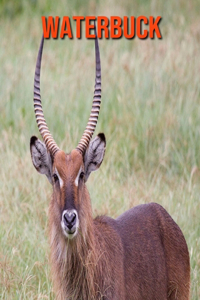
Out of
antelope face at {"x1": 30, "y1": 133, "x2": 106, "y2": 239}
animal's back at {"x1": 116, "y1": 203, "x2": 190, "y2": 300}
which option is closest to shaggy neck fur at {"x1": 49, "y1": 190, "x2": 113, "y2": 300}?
antelope face at {"x1": 30, "y1": 133, "x2": 106, "y2": 239}

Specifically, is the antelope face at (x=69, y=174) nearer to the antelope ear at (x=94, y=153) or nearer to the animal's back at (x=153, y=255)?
the antelope ear at (x=94, y=153)

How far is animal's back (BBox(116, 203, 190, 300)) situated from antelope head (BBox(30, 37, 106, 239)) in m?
0.54

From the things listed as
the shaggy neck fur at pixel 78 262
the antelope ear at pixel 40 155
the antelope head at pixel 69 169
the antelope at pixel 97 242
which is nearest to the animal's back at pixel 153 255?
the antelope at pixel 97 242

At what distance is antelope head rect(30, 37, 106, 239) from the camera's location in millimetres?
4312

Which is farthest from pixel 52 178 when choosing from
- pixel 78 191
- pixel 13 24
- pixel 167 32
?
pixel 13 24

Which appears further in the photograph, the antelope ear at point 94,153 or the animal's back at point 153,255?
the animal's back at point 153,255

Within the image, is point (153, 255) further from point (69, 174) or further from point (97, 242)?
point (69, 174)

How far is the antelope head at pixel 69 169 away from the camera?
14.1ft

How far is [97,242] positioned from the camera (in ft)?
15.5

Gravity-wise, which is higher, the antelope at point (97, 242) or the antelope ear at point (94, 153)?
the antelope ear at point (94, 153)

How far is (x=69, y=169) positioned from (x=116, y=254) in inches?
30.0

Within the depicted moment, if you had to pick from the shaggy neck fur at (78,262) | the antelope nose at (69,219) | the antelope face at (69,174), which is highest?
the antelope face at (69,174)

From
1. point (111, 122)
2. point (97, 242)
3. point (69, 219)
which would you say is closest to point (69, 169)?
point (69, 219)

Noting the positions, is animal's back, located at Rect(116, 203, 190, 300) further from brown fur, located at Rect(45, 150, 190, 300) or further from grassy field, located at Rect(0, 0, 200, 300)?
grassy field, located at Rect(0, 0, 200, 300)
